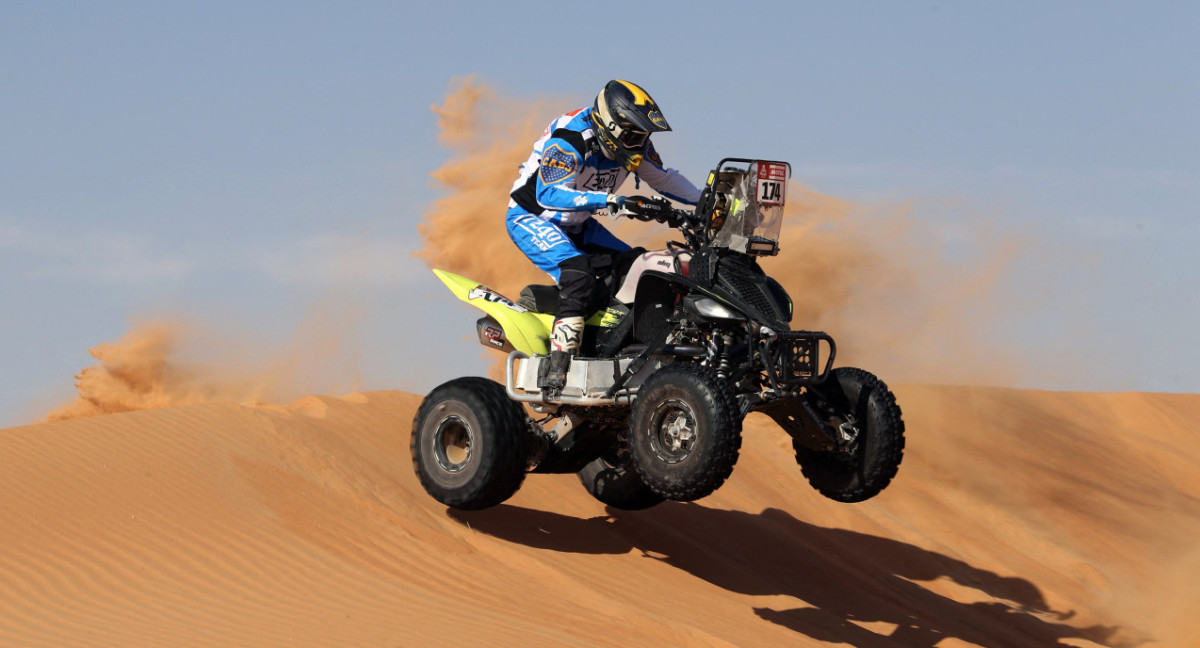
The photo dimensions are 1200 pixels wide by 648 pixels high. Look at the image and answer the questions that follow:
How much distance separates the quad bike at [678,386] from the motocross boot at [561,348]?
0.17ft

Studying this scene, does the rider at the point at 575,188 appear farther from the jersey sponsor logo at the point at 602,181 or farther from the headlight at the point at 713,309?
the headlight at the point at 713,309

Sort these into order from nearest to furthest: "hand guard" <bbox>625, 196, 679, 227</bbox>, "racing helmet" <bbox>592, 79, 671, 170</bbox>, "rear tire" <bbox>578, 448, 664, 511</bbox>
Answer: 1. "hand guard" <bbox>625, 196, 679, 227</bbox>
2. "racing helmet" <bbox>592, 79, 671, 170</bbox>
3. "rear tire" <bbox>578, 448, 664, 511</bbox>

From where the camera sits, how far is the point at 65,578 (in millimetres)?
8805

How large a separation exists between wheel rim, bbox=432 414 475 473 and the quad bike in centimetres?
1

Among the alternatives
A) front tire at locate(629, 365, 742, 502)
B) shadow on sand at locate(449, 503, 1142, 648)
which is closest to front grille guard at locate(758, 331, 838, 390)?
front tire at locate(629, 365, 742, 502)

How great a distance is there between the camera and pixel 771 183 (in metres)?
9.05

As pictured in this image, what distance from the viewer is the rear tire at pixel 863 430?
8.72m

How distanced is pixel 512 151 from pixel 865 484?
7866 millimetres

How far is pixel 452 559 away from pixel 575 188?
9.70 ft

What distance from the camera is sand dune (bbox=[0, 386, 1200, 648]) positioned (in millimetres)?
8531

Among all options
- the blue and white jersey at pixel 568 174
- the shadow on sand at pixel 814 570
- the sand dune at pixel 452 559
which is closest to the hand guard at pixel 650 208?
the blue and white jersey at pixel 568 174

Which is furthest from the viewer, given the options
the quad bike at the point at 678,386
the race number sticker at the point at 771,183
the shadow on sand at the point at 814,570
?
the shadow on sand at the point at 814,570

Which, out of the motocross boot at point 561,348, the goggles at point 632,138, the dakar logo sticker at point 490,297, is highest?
the goggles at point 632,138

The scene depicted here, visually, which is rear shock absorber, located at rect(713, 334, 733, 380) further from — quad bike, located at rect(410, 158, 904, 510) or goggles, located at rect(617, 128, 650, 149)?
goggles, located at rect(617, 128, 650, 149)
